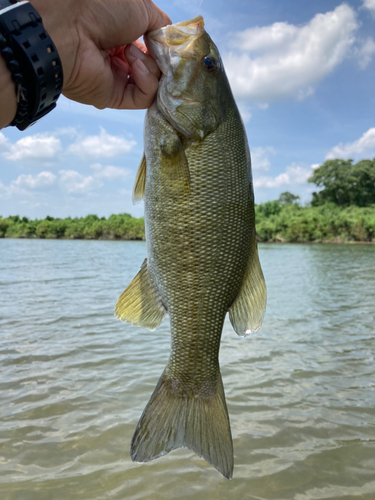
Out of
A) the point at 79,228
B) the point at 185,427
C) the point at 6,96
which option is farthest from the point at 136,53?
the point at 79,228

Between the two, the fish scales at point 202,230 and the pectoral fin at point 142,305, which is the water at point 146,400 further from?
the fish scales at point 202,230

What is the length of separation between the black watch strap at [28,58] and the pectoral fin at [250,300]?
1226mm

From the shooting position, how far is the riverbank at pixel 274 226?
6681 cm

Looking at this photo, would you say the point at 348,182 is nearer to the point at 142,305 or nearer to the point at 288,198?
the point at 288,198

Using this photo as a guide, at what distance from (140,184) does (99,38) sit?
78 centimetres

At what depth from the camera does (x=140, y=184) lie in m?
2.16

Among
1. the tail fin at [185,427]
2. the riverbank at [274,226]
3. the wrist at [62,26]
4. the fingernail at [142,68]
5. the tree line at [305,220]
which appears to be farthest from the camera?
the tree line at [305,220]

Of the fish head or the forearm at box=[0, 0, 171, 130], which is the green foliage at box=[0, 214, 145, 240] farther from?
the fish head

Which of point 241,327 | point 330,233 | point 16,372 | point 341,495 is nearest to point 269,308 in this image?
point 16,372

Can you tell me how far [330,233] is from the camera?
6812cm

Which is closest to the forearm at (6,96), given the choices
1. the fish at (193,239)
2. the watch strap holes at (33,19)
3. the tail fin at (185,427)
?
the watch strap holes at (33,19)

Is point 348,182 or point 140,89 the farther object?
point 348,182

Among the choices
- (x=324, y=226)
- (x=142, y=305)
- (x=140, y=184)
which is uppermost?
(x=324, y=226)

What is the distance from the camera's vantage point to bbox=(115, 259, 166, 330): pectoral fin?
212 cm
